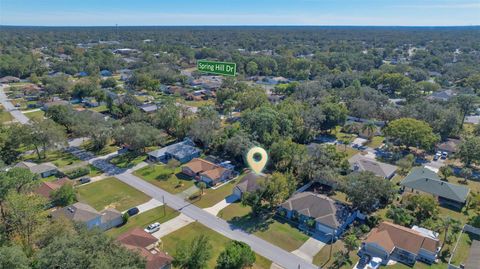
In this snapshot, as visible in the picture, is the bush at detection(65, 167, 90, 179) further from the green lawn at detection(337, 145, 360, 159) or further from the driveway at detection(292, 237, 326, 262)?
the green lawn at detection(337, 145, 360, 159)

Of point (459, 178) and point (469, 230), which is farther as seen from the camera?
point (459, 178)

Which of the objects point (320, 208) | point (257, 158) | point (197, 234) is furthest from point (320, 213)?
point (257, 158)

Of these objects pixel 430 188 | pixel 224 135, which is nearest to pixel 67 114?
pixel 224 135

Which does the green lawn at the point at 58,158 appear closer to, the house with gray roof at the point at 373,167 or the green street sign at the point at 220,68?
the green street sign at the point at 220,68

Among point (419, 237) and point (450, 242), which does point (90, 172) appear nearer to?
point (419, 237)

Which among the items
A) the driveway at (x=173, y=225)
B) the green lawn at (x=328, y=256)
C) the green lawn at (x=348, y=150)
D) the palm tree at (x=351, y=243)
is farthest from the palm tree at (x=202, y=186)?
the green lawn at (x=348, y=150)

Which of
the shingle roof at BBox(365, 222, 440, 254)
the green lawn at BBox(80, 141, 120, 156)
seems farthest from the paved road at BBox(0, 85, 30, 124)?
the shingle roof at BBox(365, 222, 440, 254)

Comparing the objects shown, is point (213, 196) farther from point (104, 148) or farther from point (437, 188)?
point (437, 188)
